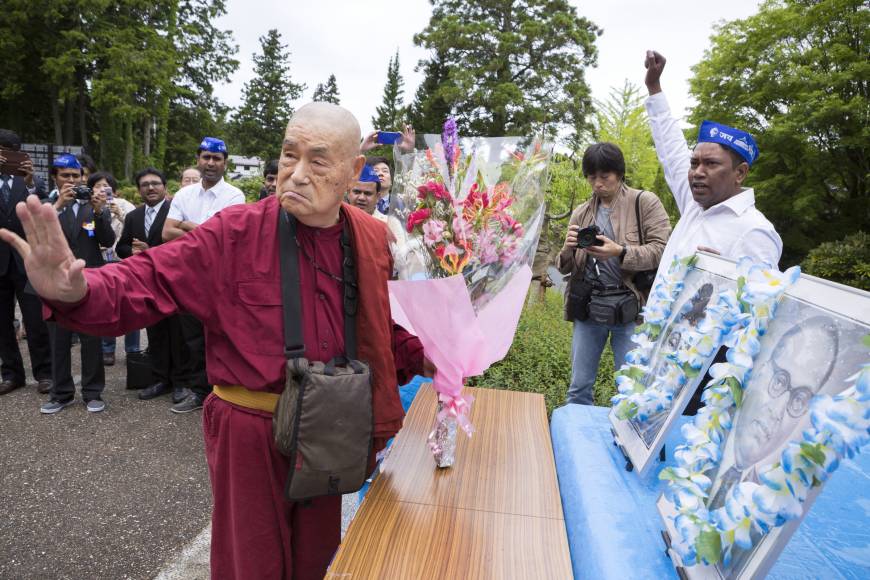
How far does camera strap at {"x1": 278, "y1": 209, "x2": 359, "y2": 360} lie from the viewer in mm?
1786

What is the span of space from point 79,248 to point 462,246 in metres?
4.56

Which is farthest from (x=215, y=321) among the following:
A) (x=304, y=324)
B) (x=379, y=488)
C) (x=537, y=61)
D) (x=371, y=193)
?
(x=537, y=61)

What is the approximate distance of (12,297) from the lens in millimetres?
5172

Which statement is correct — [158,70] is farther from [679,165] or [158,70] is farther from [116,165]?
[679,165]

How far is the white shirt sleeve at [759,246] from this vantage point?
2363 millimetres

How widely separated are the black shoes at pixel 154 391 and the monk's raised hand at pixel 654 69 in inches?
199

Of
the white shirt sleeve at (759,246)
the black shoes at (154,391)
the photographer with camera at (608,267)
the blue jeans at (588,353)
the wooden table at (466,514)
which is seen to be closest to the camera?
the wooden table at (466,514)

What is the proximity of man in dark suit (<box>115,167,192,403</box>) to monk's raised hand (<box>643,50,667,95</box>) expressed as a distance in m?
4.47

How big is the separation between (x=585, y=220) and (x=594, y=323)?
72cm

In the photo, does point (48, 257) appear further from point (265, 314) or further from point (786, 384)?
point (786, 384)

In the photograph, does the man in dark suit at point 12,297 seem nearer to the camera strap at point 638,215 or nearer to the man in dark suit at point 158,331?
the man in dark suit at point 158,331

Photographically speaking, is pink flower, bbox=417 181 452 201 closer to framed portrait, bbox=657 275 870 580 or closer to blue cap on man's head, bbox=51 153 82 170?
framed portrait, bbox=657 275 870 580

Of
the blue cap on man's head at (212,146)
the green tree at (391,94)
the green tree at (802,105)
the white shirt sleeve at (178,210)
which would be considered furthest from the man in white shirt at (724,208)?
the green tree at (391,94)

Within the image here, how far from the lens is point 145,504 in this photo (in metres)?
3.36
